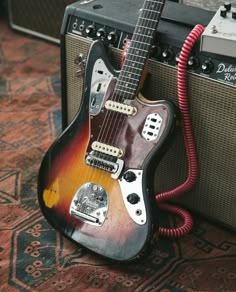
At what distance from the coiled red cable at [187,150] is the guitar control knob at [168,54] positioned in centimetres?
4

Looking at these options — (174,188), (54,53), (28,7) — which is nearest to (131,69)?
(174,188)

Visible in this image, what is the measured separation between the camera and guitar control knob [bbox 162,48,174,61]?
4.60 ft

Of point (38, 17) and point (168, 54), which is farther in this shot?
point (38, 17)

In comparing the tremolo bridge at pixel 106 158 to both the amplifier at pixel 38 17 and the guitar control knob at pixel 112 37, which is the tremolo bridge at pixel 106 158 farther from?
the amplifier at pixel 38 17

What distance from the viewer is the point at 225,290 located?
4.50ft

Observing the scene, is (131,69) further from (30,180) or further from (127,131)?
(30,180)

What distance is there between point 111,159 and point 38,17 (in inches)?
54.1

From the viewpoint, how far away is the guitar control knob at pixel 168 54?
55.2 inches

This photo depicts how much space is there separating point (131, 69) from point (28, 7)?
1.35 m

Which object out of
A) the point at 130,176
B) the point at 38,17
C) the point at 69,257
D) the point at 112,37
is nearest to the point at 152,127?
the point at 130,176

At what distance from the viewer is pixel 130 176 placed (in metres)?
1.38

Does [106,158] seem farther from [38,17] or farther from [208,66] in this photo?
[38,17]

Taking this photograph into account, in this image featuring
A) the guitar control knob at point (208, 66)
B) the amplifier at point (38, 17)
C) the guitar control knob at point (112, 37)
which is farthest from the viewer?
the amplifier at point (38, 17)

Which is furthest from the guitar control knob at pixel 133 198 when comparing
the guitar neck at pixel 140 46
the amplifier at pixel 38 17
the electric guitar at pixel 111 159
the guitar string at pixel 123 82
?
the amplifier at pixel 38 17
